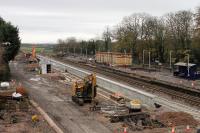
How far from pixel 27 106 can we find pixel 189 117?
38.6ft

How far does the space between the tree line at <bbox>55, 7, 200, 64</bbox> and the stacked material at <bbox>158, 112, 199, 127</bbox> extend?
48433 mm

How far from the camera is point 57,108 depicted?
3144 cm

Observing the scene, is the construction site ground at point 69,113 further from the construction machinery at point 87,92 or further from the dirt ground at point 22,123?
the dirt ground at point 22,123

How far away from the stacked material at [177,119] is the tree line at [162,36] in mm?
48433

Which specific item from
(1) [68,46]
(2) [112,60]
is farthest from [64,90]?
(1) [68,46]

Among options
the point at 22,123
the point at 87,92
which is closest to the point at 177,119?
the point at 22,123

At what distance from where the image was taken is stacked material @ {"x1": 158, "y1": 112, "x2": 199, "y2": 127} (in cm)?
2475

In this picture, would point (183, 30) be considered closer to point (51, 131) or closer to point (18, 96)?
point (18, 96)

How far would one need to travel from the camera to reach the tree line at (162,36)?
78.9m

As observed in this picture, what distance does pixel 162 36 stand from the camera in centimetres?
9631

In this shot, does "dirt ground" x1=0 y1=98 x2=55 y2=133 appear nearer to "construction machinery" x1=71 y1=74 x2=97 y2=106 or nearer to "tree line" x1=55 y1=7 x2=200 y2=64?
"construction machinery" x1=71 y1=74 x2=97 y2=106

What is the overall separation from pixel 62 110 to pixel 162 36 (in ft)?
225

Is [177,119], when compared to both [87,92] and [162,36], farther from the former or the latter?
[162,36]

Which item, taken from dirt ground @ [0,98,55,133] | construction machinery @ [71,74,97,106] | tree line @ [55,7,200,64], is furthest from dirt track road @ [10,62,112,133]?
tree line @ [55,7,200,64]
